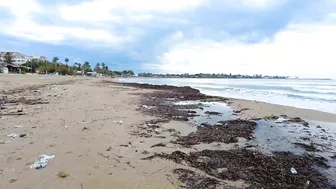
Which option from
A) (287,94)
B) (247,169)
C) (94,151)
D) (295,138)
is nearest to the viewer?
(247,169)

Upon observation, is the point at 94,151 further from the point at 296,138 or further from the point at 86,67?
the point at 86,67

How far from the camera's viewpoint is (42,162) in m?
4.26

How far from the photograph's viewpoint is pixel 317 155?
584cm

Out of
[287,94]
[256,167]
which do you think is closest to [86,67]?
[287,94]

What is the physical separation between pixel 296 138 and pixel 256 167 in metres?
3.58

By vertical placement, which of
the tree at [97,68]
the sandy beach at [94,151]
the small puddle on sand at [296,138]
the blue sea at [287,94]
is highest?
the tree at [97,68]

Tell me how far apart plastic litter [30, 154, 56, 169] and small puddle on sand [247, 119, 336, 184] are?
4668 mm

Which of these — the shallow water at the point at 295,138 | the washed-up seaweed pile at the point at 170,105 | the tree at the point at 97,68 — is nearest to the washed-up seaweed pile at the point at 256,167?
the shallow water at the point at 295,138

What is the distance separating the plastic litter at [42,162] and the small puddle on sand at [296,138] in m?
4.67

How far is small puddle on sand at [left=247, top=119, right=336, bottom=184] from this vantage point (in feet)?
19.6

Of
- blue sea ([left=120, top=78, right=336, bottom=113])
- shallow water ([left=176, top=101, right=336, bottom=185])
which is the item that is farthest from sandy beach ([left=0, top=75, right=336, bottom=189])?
blue sea ([left=120, top=78, right=336, bottom=113])

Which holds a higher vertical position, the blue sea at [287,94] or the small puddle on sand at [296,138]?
the small puddle on sand at [296,138]

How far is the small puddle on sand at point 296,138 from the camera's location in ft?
19.6

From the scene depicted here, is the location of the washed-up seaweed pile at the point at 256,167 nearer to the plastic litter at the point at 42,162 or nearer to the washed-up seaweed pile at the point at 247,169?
the washed-up seaweed pile at the point at 247,169
